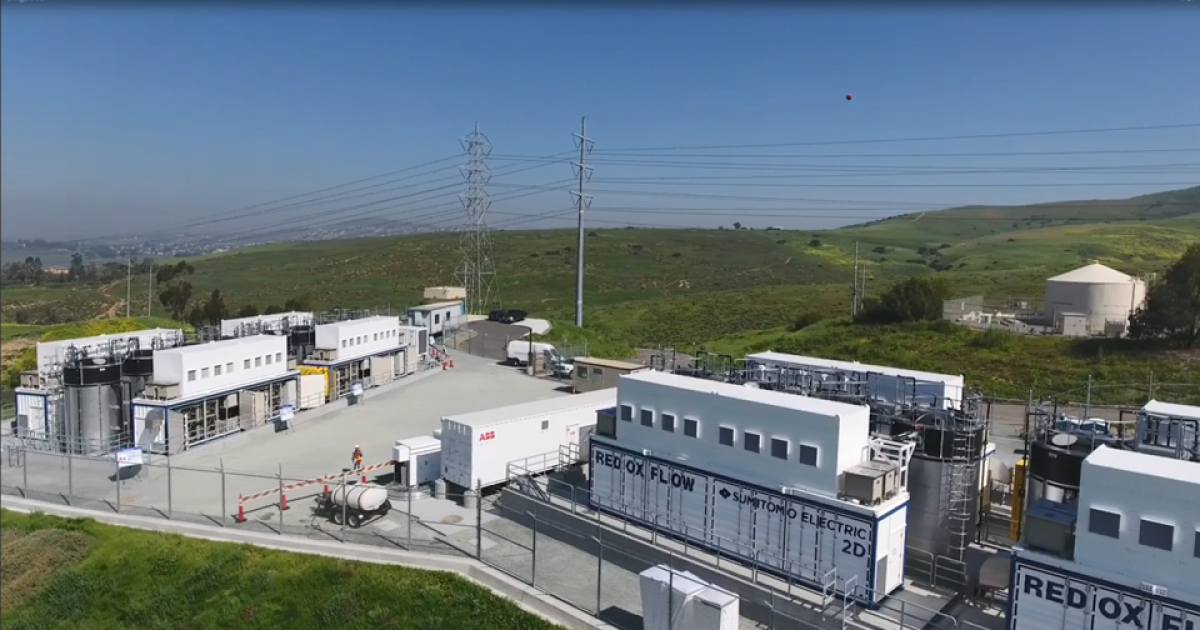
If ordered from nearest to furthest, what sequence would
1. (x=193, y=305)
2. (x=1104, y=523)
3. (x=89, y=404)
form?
(x=1104, y=523) < (x=89, y=404) < (x=193, y=305)

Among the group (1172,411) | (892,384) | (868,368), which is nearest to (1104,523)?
(1172,411)

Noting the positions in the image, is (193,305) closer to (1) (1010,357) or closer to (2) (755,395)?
(1) (1010,357)

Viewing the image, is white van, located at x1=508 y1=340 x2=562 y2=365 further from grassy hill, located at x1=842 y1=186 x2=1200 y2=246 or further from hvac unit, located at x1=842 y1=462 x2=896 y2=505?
grassy hill, located at x1=842 y1=186 x2=1200 y2=246

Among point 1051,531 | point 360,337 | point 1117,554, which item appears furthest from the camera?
point 360,337

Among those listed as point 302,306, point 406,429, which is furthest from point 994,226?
point 406,429

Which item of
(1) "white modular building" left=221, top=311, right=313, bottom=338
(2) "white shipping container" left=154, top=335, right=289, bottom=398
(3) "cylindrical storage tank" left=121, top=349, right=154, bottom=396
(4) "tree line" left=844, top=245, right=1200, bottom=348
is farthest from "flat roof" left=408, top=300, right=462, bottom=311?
(4) "tree line" left=844, top=245, right=1200, bottom=348

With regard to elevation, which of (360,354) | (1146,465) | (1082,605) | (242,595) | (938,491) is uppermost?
(1146,465)

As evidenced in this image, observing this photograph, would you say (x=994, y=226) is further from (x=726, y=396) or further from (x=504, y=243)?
(x=726, y=396)
